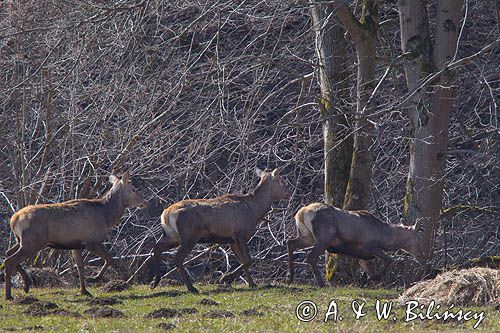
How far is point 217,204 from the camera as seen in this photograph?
1577 centimetres

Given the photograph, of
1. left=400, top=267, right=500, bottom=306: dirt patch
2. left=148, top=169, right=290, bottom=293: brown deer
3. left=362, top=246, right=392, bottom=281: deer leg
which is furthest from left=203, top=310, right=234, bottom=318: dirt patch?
left=362, top=246, right=392, bottom=281: deer leg

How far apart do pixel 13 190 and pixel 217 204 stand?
542cm

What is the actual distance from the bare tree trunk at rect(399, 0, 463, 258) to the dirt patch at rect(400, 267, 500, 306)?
376 cm

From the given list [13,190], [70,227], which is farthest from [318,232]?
[13,190]

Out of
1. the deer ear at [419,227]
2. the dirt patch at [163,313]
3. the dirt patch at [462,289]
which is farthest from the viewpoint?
the deer ear at [419,227]

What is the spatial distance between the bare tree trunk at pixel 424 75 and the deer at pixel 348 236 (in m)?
0.37

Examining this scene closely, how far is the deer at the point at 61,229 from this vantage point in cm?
1417

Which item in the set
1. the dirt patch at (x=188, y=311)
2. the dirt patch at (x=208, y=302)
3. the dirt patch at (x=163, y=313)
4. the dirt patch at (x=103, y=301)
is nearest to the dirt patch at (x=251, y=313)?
the dirt patch at (x=188, y=311)

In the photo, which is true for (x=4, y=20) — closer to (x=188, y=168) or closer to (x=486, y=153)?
A: (x=188, y=168)

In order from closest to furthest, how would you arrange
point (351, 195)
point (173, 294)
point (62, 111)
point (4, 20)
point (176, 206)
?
point (173, 294)
point (176, 206)
point (351, 195)
point (4, 20)
point (62, 111)

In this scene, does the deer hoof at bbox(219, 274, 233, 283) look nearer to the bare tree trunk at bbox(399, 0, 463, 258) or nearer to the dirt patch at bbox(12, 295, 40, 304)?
the bare tree trunk at bbox(399, 0, 463, 258)

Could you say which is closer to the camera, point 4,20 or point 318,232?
point 318,232

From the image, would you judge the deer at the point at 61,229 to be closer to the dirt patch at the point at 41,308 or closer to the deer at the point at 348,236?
the dirt patch at the point at 41,308

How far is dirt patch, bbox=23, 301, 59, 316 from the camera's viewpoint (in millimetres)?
11653
